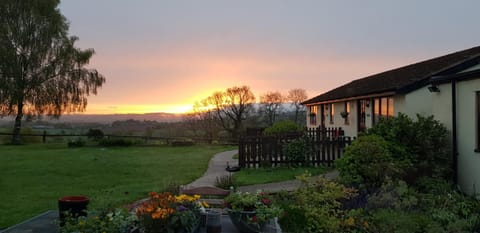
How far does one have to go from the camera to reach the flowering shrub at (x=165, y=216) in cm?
429

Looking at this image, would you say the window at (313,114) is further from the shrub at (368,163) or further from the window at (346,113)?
the shrub at (368,163)

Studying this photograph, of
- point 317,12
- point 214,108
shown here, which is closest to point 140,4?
point 317,12

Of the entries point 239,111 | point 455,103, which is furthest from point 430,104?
point 239,111

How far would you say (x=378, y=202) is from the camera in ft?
21.5

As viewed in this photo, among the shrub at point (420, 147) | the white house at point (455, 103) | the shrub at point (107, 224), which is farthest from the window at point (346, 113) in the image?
the shrub at point (107, 224)

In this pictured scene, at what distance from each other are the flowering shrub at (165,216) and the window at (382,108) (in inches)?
477

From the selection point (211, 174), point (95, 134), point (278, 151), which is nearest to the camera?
point (211, 174)

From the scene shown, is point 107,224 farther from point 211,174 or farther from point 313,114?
point 313,114

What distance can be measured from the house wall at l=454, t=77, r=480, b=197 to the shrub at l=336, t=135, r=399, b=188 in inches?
68.0

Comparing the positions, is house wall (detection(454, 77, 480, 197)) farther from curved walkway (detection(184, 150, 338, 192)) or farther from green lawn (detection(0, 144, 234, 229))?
green lawn (detection(0, 144, 234, 229))

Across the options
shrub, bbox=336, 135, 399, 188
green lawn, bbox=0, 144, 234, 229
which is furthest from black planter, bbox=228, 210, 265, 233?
shrub, bbox=336, 135, 399, 188

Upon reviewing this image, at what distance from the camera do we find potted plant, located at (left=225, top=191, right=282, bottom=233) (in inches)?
190

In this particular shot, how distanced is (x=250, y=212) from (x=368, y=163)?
14.7 feet

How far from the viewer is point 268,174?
11.9m
